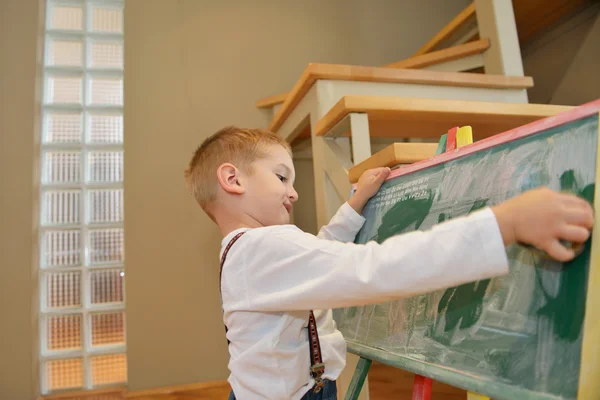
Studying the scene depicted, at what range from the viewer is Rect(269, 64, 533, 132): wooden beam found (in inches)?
54.0

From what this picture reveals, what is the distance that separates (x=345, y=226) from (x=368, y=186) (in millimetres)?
103

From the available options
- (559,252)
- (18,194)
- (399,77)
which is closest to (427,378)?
(559,252)

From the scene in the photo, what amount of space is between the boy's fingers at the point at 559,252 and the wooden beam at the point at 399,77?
1026mm

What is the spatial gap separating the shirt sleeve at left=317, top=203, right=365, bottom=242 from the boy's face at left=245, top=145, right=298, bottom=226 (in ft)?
0.38

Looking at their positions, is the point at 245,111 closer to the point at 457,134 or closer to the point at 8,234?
the point at 8,234

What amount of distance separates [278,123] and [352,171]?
97 cm

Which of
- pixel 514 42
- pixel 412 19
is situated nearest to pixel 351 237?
pixel 514 42

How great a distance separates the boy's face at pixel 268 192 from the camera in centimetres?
84

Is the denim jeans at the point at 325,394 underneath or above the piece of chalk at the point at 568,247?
underneath

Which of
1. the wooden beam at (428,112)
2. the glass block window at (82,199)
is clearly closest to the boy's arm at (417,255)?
the wooden beam at (428,112)

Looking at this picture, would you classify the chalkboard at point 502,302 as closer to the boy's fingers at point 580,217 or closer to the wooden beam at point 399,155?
the boy's fingers at point 580,217

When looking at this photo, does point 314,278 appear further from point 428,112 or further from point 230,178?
point 428,112

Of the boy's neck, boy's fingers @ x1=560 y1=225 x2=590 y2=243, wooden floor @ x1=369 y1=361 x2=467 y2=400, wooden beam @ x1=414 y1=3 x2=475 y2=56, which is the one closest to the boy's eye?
the boy's neck

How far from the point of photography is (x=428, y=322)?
66 centimetres
